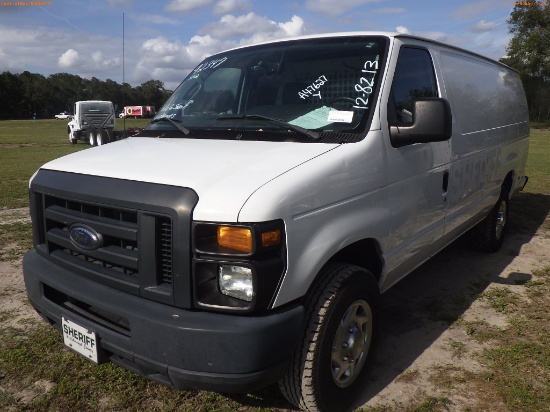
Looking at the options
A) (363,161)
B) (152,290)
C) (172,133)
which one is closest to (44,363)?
(152,290)

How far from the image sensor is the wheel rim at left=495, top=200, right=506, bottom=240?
17.8 ft

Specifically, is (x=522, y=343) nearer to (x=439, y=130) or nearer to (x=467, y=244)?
(x=439, y=130)

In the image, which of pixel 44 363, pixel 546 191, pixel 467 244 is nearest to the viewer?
pixel 44 363

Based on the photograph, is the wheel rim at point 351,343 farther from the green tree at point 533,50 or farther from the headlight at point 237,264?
the green tree at point 533,50

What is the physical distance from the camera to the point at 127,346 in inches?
84.7

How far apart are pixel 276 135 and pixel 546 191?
8.83 metres

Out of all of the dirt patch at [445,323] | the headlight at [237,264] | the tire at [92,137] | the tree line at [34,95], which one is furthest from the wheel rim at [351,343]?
the tree line at [34,95]

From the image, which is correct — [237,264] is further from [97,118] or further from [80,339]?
[97,118]

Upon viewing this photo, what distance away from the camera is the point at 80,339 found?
2361 mm

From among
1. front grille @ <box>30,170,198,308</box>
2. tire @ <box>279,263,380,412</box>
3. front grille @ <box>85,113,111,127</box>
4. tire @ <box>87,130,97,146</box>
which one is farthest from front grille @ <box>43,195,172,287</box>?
front grille @ <box>85,113,111,127</box>

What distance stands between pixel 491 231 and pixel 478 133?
161 cm

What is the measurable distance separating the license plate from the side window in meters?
2.05

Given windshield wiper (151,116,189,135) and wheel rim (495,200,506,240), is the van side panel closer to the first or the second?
wheel rim (495,200,506,240)

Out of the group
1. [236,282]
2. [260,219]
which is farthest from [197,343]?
[260,219]
